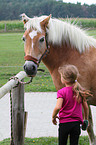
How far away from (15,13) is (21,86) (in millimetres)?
57275

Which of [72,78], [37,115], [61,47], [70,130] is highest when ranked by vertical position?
[61,47]

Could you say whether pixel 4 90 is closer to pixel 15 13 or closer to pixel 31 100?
pixel 31 100

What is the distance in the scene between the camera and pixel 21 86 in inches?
125

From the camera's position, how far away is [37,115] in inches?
203

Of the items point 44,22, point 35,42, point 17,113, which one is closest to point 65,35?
point 44,22

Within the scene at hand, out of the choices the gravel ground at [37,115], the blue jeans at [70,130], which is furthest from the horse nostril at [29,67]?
the gravel ground at [37,115]

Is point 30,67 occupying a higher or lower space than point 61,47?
lower

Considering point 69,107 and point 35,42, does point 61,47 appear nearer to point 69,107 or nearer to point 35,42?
point 35,42

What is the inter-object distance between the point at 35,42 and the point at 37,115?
263cm

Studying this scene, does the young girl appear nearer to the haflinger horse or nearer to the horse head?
the horse head

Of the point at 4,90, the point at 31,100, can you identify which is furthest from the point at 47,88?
the point at 4,90

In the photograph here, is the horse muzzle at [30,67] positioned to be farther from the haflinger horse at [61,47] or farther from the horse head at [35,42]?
the haflinger horse at [61,47]

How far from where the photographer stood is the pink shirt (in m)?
2.35

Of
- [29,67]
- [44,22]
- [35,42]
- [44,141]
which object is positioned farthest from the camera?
[44,141]
